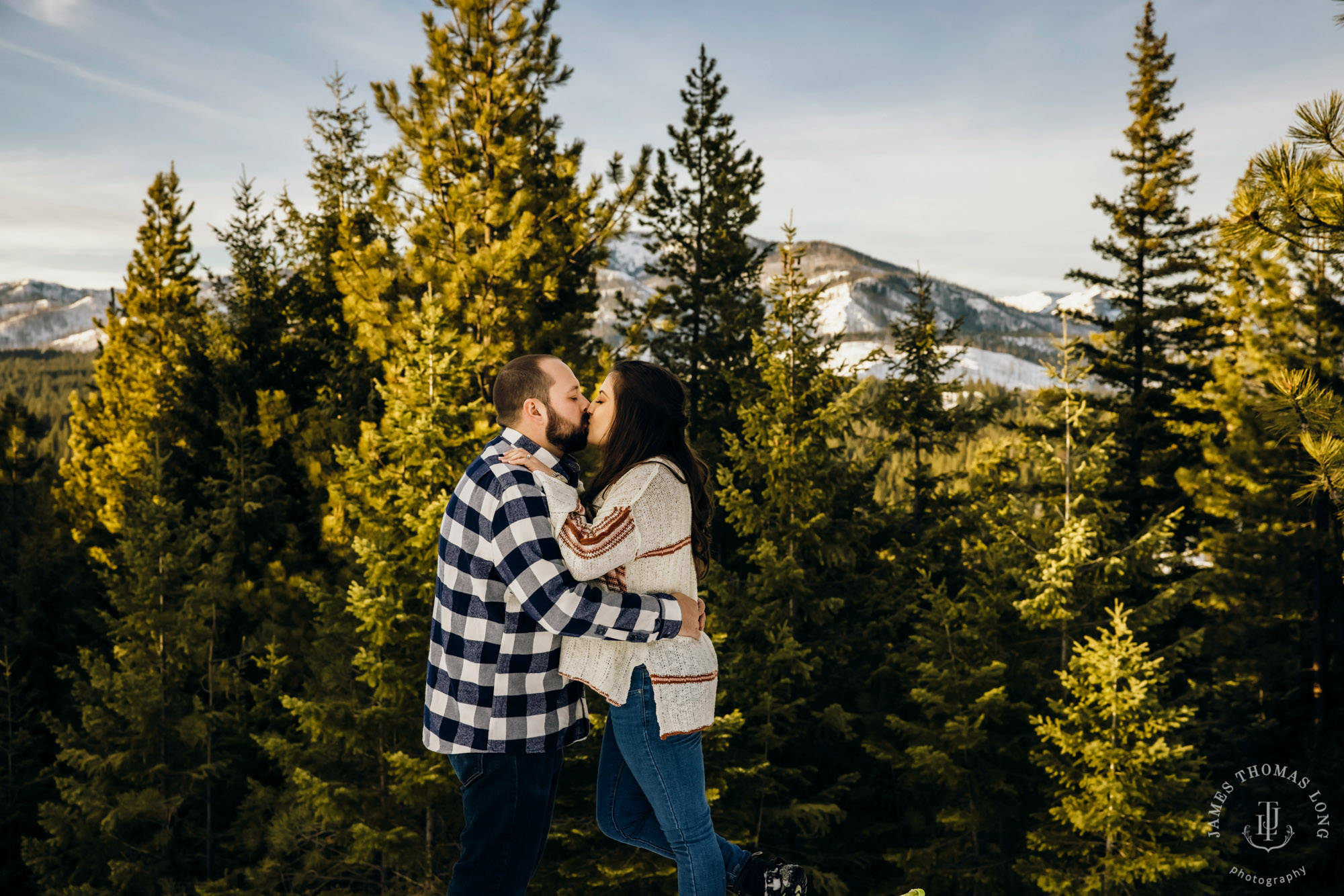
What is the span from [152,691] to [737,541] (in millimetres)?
12909

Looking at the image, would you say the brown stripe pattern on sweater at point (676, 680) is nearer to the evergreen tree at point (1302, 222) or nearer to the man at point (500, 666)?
the man at point (500, 666)

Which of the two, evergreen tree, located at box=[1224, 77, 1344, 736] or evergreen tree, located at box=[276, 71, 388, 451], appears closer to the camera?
evergreen tree, located at box=[1224, 77, 1344, 736]

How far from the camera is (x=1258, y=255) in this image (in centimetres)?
1446

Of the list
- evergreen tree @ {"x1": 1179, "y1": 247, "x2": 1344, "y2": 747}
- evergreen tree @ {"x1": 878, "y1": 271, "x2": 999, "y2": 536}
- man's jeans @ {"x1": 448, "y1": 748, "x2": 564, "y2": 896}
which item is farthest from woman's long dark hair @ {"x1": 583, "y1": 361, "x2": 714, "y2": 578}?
evergreen tree @ {"x1": 1179, "y1": 247, "x2": 1344, "y2": 747}

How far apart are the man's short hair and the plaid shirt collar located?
0.06 metres

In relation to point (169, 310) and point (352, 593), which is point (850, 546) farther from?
point (169, 310)

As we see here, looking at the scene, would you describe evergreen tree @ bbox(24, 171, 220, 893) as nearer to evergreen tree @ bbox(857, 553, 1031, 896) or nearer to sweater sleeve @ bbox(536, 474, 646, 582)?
evergreen tree @ bbox(857, 553, 1031, 896)

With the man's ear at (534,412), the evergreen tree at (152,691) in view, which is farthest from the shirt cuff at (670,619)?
the evergreen tree at (152,691)

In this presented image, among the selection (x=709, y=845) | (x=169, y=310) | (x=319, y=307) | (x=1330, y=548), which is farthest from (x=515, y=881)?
(x=169, y=310)

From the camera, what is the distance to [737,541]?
726 inches

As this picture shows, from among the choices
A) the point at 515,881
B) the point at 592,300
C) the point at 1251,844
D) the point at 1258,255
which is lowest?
the point at 1251,844

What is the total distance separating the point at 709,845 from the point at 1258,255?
645 inches

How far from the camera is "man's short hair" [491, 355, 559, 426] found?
312 centimetres

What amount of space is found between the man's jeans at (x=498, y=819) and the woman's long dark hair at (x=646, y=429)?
100 cm
